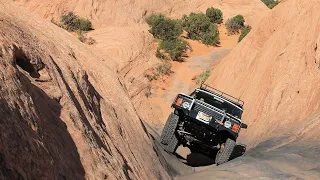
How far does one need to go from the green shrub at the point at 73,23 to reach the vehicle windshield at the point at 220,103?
1795 cm

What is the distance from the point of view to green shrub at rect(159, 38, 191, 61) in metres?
28.8

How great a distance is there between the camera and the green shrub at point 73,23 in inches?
1184

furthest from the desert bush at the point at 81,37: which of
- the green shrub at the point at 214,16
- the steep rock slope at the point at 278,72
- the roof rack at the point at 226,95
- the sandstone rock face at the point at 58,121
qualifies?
the green shrub at the point at 214,16

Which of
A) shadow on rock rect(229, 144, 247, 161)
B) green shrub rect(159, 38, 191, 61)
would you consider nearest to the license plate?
shadow on rock rect(229, 144, 247, 161)

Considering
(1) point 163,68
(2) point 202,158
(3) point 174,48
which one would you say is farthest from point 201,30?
(2) point 202,158

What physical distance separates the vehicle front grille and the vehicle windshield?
3.05 ft

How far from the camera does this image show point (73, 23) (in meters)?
30.5

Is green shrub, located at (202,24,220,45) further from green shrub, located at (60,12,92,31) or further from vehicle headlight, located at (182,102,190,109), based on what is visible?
vehicle headlight, located at (182,102,190,109)

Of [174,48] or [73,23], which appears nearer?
[174,48]

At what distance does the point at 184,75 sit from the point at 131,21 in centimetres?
1195

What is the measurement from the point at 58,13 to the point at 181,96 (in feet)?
73.1

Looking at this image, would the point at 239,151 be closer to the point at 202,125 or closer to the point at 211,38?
the point at 202,125

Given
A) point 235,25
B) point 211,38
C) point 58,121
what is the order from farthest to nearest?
1. point 235,25
2. point 211,38
3. point 58,121

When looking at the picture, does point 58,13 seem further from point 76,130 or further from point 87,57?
point 76,130
